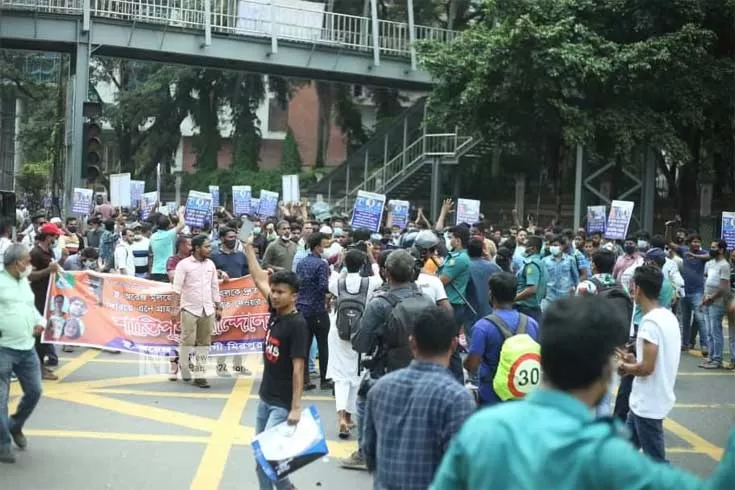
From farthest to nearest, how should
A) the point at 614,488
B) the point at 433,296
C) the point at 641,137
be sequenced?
the point at 641,137 → the point at 433,296 → the point at 614,488

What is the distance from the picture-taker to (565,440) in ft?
7.99

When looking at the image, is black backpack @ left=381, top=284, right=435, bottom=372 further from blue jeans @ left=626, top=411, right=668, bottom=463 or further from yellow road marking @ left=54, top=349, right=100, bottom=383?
yellow road marking @ left=54, top=349, right=100, bottom=383

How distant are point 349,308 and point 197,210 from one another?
41.1 feet

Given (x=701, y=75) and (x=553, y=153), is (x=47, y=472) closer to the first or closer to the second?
(x=701, y=75)

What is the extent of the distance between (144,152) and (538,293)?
40367mm

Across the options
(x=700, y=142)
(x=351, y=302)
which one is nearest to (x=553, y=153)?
(x=700, y=142)

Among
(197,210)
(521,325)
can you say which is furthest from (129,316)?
(197,210)

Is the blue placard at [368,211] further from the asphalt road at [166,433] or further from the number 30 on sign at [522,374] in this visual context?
the number 30 on sign at [522,374]

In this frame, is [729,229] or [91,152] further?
[729,229]

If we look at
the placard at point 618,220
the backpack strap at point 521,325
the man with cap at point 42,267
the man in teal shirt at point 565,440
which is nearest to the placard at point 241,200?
the placard at point 618,220

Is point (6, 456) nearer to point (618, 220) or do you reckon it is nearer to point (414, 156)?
point (618, 220)

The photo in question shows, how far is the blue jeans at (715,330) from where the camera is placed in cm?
1423

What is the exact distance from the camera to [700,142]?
2759cm

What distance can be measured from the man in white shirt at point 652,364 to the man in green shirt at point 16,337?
4.51 metres
